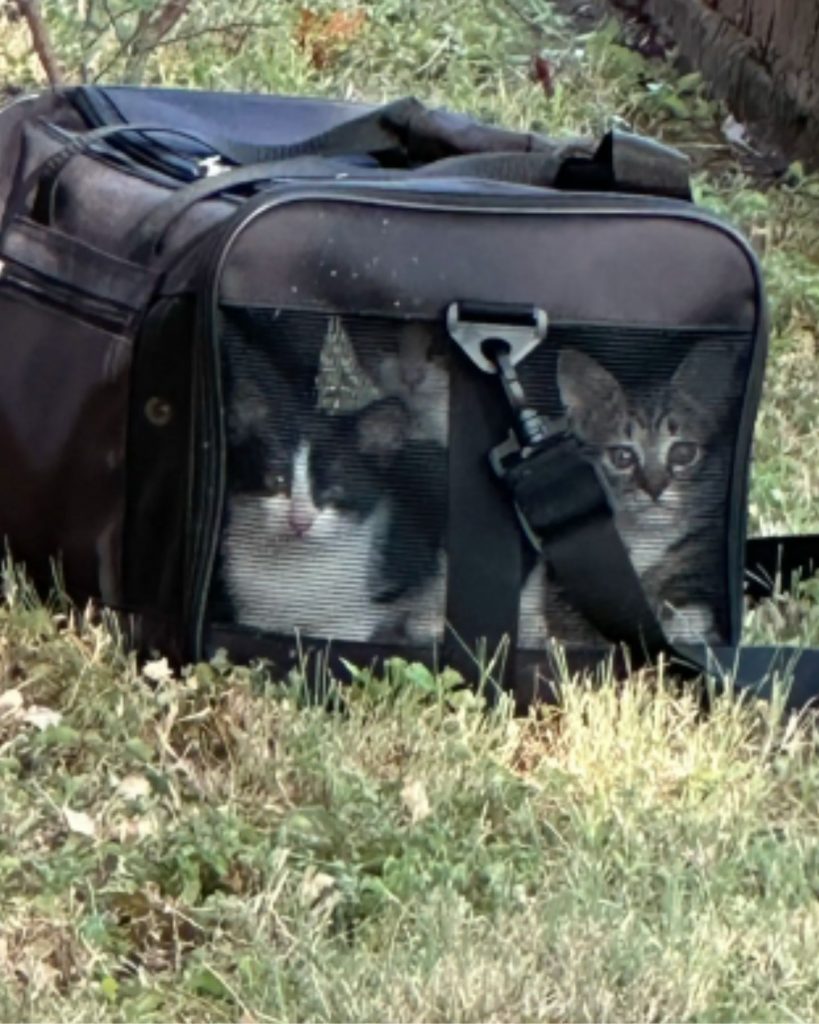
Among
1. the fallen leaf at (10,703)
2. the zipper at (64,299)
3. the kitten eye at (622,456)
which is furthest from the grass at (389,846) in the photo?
the zipper at (64,299)

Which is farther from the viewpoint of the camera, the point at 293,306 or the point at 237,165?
the point at 237,165

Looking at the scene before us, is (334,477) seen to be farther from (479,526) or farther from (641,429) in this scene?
(641,429)

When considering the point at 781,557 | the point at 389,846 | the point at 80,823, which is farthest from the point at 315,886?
the point at 781,557

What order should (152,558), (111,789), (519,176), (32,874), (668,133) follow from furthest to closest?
(668,133) → (519,176) → (152,558) → (111,789) → (32,874)

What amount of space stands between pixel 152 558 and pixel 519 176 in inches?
26.9

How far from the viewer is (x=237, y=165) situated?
3.19m

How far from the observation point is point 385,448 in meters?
2.76

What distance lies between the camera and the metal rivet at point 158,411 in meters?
2.83

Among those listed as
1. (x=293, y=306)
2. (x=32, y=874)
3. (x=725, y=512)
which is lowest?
(x=32, y=874)

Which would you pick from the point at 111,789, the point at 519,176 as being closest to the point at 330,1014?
the point at 111,789

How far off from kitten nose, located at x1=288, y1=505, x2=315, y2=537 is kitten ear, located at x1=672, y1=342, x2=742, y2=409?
0.44 metres

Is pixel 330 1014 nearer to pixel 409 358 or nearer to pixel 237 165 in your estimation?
pixel 409 358

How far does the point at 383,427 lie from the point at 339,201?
0.83 ft

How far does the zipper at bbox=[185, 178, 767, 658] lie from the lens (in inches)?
107
